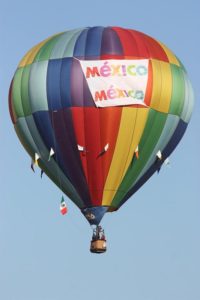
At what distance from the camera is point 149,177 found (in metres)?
95.2

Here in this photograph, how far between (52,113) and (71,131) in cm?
101

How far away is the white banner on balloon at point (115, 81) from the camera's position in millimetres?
93125

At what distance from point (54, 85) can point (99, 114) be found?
206 centimetres

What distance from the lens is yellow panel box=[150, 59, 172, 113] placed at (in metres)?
93.6

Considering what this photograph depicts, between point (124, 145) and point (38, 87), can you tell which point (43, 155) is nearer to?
point (38, 87)

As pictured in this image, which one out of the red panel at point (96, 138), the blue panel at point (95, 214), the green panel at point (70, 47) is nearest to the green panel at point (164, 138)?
the red panel at point (96, 138)

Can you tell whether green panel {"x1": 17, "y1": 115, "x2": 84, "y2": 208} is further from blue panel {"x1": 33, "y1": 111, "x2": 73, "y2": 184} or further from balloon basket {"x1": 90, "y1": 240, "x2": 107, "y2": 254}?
balloon basket {"x1": 90, "y1": 240, "x2": 107, "y2": 254}

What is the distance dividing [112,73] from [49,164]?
169 inches

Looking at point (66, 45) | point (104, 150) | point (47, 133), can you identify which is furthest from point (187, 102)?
point (47, 133)

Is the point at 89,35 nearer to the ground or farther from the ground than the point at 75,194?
farther from the ground

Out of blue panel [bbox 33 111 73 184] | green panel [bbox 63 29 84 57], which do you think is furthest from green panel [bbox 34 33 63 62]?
blue panel [bbox 33 111 73 184]

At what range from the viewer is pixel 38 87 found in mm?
93688

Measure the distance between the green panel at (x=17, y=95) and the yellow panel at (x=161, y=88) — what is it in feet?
17.1

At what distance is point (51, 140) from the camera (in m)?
93.6
